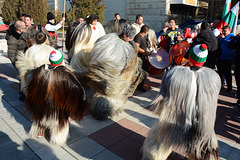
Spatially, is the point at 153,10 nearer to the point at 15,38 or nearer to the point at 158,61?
the point at 158,61

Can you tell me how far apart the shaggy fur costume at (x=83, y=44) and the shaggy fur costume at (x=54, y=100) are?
1.41 metres

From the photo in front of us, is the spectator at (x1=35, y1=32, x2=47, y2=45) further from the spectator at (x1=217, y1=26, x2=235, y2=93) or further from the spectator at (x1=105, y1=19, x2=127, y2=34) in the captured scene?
the spectator at (x1=217, y1=26, x2=235, y2=93)

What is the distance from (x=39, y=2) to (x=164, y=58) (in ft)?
45.1

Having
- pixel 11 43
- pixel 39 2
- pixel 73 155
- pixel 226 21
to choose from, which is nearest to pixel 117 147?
pixel 73 155

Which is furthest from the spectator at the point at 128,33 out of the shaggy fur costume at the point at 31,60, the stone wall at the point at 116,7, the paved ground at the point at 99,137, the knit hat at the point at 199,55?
the stone wall at the point at 116,7

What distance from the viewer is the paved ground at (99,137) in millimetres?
2775

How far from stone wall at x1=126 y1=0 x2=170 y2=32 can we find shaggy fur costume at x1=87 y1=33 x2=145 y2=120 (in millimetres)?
10853

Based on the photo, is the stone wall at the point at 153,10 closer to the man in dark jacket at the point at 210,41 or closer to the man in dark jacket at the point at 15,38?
the man in dark jacket at the point at 210,41

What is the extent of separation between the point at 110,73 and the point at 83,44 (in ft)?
4.44

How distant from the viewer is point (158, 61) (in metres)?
4.62

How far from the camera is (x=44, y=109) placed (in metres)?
2.81

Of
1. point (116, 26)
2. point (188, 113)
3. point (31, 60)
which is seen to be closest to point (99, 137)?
point (188, 113)

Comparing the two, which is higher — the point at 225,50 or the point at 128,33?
the point at 128,33

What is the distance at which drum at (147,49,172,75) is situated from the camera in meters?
4.55
